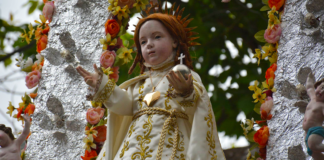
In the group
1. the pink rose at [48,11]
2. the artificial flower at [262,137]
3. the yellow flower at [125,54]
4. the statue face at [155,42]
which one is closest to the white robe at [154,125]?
the statue face at [155,42]

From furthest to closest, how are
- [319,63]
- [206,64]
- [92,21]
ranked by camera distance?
1. [206,64]
2. [92,21]
3. [319,63]

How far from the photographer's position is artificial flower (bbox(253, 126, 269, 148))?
3.46 m

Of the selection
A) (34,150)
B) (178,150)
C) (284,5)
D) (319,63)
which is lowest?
(178,150)

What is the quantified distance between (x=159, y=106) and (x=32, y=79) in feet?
4.76

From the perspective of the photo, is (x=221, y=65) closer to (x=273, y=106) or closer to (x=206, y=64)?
(x=206, y=64)

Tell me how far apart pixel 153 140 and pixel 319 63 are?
116 cm

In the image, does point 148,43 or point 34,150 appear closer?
point 148,43

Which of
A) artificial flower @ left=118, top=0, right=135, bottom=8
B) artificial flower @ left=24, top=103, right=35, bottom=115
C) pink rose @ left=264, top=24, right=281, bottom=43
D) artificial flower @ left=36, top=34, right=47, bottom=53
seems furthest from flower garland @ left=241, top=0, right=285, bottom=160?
artificial flower @ left=36, top=34, right=47, bottom=53

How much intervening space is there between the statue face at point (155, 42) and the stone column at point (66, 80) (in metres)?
0.84

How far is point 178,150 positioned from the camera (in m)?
3.21

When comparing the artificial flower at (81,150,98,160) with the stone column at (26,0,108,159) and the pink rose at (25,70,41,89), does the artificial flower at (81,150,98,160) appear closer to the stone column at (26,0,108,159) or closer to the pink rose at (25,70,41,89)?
the stone column at (26,0,108,159)

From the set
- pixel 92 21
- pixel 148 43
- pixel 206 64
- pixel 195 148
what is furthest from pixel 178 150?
pixel 206 64

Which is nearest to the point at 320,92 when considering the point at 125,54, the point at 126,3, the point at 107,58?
the point at 125,54

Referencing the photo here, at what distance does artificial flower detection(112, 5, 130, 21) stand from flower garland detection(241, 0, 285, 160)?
106 centimetres
